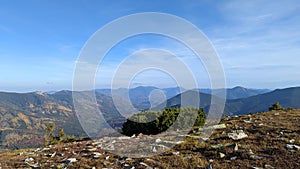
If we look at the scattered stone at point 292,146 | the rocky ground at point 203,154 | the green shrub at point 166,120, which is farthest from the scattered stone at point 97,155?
the green shrub at point 166,120

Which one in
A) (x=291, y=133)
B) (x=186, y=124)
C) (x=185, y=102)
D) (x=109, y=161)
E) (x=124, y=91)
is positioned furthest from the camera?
(x=186, y=124)

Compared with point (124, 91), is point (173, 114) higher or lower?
lower

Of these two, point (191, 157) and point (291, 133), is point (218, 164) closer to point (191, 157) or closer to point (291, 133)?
point (191, 157)

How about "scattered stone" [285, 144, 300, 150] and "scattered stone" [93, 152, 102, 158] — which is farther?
"scattered stone" [93, 152, 102, 158]

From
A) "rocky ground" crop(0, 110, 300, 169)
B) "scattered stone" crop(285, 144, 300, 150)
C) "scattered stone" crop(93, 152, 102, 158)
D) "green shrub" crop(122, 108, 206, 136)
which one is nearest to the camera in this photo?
"rocky ground" crop(0, 110, 300, 169)

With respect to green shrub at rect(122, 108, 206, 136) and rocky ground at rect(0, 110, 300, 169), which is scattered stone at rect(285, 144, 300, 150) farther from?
green shrub at rect(122, 108, 206, 136)

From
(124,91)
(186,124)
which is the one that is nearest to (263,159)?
(124,91)

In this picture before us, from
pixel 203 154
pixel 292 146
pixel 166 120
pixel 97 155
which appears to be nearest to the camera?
pixel 292 146

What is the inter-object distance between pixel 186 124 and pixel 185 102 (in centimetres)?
790

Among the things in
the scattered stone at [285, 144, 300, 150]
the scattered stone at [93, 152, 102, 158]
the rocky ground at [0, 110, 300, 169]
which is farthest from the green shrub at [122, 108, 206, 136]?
the scattered stone at [285, 144, 300, 150]

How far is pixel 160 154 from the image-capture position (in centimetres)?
1745

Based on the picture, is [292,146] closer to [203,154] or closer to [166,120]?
[203,154]

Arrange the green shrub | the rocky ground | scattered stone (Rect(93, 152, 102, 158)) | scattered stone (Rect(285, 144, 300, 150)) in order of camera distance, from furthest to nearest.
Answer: the green shrub, scattered stone (Rect(93, 152, 102, 158)), scattered stone (Rect(285, 144, 300, 150)), the rocky ground

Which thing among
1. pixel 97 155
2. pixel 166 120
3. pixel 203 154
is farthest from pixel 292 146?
pixel 166 120
